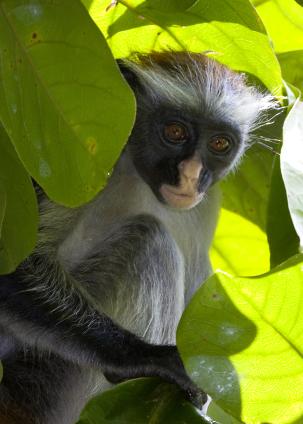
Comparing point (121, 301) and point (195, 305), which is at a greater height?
point (195, 305)

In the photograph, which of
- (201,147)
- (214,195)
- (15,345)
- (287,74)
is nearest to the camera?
(287,74)

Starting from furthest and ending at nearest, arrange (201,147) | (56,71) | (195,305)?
1. (201,147)
2. (56,71)
3. (195,305)

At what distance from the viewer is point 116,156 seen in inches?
74.9

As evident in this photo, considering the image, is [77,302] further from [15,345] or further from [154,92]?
[154,92]

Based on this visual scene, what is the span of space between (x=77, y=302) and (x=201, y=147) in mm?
795

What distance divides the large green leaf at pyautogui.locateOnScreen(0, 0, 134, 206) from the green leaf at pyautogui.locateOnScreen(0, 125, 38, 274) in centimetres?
12

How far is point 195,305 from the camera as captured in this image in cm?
171

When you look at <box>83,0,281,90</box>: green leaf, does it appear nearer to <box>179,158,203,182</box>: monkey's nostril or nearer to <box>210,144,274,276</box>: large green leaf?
<box>179,158,203,182</box>: monkey's nostril

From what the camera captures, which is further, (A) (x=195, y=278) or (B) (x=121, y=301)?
(A) (x=195, y=278)

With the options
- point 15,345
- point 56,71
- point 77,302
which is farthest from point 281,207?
point 15,345

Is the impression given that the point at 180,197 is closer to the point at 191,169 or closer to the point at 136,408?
the point at 191,169

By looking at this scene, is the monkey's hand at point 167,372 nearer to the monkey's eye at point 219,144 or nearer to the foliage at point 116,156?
the foliage at point 116,156

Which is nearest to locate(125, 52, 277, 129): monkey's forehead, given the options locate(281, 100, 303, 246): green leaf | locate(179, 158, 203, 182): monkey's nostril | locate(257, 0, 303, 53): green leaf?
locate(257, 0, 303, 53): green leaf

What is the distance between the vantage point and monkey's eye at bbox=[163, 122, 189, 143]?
10.7ft
